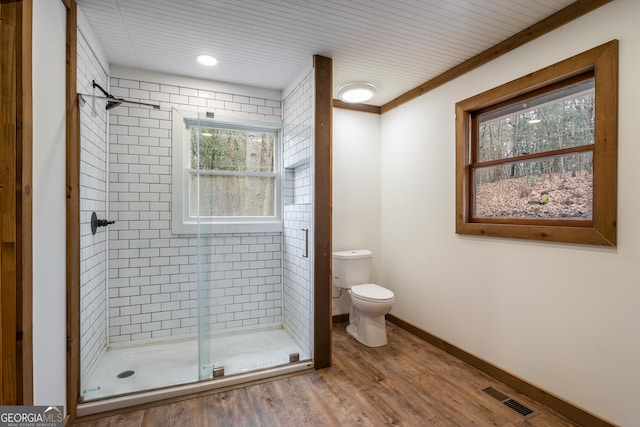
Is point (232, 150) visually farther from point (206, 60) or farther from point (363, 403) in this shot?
point (363, 403)

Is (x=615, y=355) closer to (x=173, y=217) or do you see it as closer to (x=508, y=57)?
(x=508, y=57)

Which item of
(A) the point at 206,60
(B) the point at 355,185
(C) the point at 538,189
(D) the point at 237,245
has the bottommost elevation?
(D) the point at 237,245

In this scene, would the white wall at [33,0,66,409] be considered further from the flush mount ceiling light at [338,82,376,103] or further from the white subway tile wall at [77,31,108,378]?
the flush mount ceiling light at [338,82,376,103]

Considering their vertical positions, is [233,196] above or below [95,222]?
above

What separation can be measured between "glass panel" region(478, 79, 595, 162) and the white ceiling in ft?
1.62

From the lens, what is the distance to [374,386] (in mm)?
2162

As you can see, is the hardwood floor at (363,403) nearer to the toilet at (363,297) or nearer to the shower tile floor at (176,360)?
the shower tile floor at (176,360)

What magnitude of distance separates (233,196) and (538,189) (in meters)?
2.16

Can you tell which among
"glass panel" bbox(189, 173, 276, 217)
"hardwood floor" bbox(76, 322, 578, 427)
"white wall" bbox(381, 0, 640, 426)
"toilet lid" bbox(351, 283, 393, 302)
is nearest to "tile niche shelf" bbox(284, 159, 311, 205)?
"glass panel" bbox(189, 173, 276, 217)

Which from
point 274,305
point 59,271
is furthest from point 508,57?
point 59,271

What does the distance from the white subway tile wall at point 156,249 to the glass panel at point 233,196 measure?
0.22 metres

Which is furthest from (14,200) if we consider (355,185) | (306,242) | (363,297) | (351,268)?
(355,185)

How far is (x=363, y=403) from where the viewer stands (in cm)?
197

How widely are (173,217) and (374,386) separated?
7.07ft
